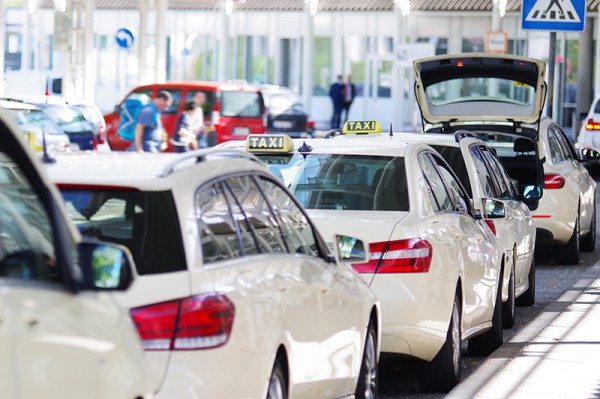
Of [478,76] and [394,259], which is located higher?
[478,76]

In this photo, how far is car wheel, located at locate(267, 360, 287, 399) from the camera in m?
5.52

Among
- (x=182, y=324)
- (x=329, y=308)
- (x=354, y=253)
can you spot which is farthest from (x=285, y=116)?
(x=182, y=324)

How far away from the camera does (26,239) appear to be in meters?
4.14

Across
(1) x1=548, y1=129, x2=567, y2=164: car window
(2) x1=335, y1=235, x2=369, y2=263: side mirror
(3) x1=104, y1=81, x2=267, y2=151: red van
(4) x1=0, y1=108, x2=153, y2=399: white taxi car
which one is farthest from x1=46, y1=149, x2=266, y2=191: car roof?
(3) x1=104, y1=81, x2=267, y2=151: red van

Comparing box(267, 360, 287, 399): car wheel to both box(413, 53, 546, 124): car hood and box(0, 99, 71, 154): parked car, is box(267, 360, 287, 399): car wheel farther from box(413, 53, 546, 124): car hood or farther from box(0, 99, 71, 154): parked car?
box(0, 99, 71, 154): parked car

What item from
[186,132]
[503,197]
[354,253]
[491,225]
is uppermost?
[354,253]

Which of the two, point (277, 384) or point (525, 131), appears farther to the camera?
point (525, 131)

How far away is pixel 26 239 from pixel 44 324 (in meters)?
0.71

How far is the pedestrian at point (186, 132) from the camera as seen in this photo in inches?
1099

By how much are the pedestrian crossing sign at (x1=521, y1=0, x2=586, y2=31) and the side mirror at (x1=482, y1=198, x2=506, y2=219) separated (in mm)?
8131

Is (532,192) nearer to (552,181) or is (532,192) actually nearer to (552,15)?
(552,181)

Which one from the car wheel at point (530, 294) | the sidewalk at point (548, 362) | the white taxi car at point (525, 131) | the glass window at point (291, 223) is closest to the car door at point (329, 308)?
the glass window at point (291, 223)

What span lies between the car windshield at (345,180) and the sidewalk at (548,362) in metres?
1.17

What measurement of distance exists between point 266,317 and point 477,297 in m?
4.23
